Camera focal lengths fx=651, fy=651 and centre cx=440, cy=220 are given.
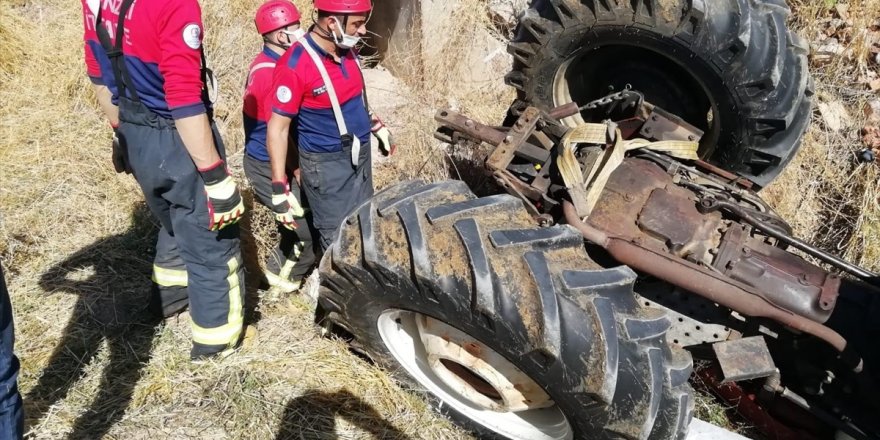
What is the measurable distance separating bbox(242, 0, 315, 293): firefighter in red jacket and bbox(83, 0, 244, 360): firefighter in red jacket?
12.9 inches

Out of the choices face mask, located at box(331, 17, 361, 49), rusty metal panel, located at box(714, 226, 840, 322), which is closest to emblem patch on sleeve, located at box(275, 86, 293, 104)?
face mask, located at box(331, 17, 361, 49)

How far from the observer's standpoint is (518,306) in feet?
6.66

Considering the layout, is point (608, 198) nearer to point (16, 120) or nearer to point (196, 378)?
point (196, 378)

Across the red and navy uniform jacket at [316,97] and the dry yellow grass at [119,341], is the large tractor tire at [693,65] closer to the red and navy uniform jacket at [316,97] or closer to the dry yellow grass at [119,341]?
the red and navy uniform jacket at [316,97]

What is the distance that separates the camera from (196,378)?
3068 mm

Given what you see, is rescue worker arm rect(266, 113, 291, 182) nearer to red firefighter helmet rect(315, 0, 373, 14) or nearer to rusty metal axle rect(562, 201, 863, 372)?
red firefighter helmet rect(315, 0, 373, 14)

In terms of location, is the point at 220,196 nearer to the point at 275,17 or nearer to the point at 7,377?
the point at 7,377

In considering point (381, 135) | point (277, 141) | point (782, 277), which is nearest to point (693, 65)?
point (782, 277)

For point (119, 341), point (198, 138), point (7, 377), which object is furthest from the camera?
point (119, 341)

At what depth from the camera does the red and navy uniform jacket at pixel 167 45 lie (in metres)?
2.49

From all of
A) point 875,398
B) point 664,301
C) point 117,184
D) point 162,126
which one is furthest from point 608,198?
point 117,184

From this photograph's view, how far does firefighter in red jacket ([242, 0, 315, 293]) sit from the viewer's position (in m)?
3.34

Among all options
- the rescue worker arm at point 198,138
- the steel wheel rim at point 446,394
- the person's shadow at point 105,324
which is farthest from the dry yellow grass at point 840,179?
the person's shadow at point 105,324

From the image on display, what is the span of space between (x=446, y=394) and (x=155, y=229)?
2356 mm
